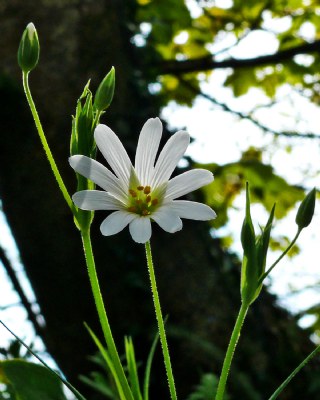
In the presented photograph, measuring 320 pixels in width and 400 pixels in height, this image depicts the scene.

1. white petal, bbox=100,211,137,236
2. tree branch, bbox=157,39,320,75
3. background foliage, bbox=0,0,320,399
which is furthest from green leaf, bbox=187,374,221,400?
tree branch, bbox=157,39,320,75

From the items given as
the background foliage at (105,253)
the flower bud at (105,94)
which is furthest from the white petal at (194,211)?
the background foliage at (105,253)

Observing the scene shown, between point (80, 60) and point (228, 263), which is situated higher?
point (80, 60)

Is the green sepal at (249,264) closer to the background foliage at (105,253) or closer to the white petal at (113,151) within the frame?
the white petal at (113,151)

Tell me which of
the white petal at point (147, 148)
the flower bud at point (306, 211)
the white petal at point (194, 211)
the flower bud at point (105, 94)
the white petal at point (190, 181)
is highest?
the flower bud at point (306, 211)

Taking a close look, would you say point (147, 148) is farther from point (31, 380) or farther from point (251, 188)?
point (251, 188)

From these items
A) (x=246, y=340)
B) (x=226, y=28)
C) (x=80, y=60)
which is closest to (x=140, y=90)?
(x=80, y=60)

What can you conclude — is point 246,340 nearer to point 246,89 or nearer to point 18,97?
point 18,97

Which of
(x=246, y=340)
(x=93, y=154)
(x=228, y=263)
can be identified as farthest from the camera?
(x=228, y=263)

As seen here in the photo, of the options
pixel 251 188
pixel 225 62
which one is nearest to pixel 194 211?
pixel 251 188
